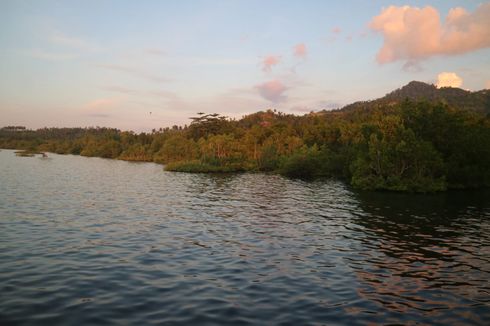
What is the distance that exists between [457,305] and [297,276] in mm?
7735

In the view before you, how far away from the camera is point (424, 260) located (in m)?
25.5

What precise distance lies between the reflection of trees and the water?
10 cm

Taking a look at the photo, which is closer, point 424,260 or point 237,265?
point 237,265

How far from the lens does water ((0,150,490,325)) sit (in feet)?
52.7

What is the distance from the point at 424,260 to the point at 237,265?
41.6 ft

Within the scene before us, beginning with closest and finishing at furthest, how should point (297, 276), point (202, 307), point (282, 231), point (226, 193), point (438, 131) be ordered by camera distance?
point (202, 307)
point (297, 276)
point (282, 231)
point (226, 193)
point (438, 131)

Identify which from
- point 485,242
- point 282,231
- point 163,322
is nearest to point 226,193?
point 282,231

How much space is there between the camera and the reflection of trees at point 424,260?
59.1 feet

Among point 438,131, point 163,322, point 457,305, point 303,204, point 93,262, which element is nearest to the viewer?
point 163,322

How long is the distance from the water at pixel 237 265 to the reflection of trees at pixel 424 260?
10 cm

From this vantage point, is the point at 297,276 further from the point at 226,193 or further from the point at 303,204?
the point at 226,193

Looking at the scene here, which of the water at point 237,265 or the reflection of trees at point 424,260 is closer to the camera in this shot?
the water at point 237,265

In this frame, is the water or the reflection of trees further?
the reflection of trees

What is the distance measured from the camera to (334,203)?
171 ft
